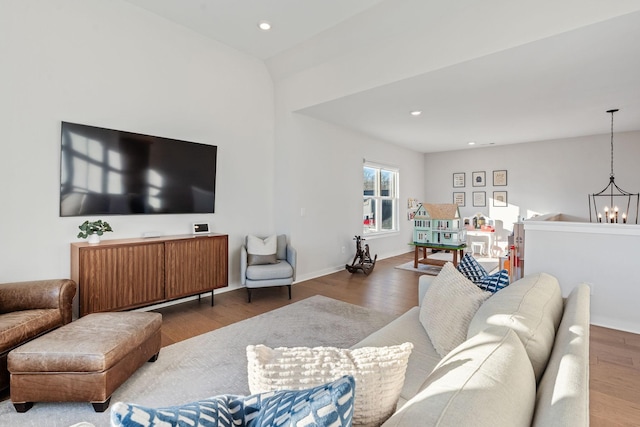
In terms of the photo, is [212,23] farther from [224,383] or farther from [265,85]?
[224,383]

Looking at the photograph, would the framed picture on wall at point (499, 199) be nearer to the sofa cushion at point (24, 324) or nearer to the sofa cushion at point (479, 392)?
the sofa cushion at point (479, 392)

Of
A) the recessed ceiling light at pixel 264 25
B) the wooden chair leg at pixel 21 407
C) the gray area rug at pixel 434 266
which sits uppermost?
the recessed ceiling light at pixel 264 25

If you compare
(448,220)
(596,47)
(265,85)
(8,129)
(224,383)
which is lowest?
(224,383)

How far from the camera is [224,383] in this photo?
84.1 inches

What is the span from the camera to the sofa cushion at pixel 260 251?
13.2ft

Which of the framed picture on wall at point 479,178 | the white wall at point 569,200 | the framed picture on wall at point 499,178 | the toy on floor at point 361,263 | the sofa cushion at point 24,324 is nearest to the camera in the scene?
the sofa cushion at point 24,324

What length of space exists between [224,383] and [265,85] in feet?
13.3

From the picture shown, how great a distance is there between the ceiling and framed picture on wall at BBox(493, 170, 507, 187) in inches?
78.1

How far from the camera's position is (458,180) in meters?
7.94

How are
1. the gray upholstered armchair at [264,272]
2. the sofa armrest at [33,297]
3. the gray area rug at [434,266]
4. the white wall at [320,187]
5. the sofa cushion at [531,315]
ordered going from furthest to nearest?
the gray area rug at [434,266] < the white wall at [320,187] < the gray upholstered armchair at [264,272] < the sofa armrest at [33,297] < the sofa cushion at [531,315]

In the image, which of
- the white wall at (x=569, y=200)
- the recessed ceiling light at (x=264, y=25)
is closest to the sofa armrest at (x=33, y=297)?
the recessed ceiling light at (x=264, y=25)

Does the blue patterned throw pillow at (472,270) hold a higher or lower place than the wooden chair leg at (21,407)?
higher

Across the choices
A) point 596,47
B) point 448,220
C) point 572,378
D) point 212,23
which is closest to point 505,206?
point 448,220

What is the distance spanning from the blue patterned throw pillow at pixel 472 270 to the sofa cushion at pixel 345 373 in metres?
1.34
